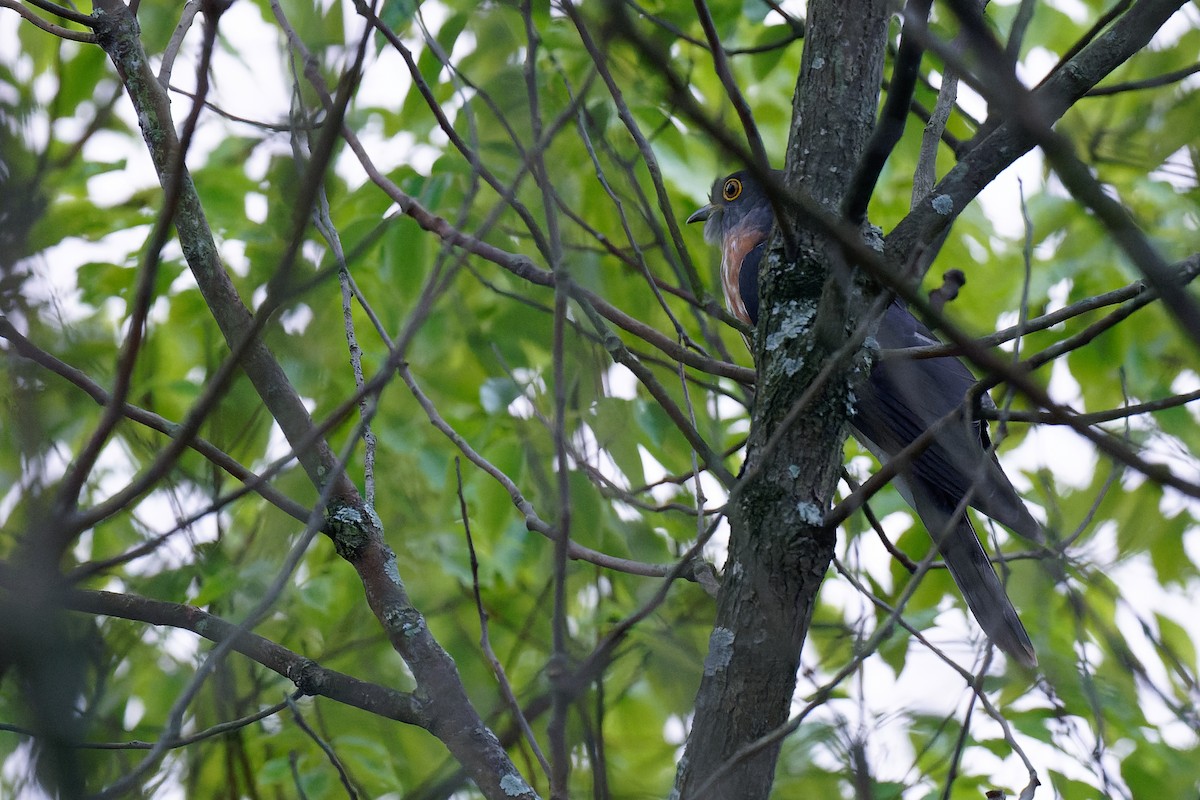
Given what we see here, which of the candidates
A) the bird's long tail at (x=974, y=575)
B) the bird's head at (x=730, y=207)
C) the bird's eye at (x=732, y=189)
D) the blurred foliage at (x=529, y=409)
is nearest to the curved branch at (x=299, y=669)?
the blurred foliage at (x=529, y=409)

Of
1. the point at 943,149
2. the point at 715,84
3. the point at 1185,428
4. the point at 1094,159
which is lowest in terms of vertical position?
the point at 1185,428

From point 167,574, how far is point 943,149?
12.4 ft

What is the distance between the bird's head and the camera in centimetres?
508

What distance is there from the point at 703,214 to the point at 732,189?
219 millimetres

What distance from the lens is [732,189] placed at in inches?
202

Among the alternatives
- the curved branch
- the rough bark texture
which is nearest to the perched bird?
the rough bark texture

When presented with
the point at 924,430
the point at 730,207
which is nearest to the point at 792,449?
the point at 924,430

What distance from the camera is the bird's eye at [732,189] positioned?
5.09 metres

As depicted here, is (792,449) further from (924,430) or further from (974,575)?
(974,575)

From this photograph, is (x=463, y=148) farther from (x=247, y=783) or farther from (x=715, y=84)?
(x=715, y=84)

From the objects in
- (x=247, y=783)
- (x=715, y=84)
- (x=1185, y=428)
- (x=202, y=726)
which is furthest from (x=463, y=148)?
(x=1185, y=428)

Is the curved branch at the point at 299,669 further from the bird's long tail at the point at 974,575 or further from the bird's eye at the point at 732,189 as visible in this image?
the bird's eye at the point at 732,189

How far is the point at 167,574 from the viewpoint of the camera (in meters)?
2.71

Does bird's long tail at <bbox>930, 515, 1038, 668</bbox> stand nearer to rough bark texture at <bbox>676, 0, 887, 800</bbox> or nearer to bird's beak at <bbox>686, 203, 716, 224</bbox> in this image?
rough bark texture at <bbox>676, 0, 887, 800</bbox>
